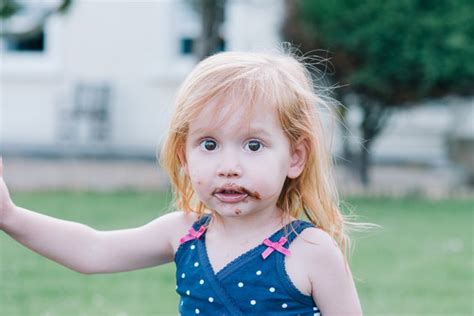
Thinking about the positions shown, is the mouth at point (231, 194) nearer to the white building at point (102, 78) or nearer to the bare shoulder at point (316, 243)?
the bare shoulder at point (316, 243)

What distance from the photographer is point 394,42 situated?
12719mm

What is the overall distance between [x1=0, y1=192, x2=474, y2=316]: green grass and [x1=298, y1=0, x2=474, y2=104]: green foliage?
77.2 inches

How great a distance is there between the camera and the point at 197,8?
46.2ft

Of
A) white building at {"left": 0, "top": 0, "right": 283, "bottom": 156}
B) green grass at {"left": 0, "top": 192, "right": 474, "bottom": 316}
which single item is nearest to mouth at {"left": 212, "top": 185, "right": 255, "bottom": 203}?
green grass at {"left": 0, "top": 192, "right": 474, "bottom": 316}

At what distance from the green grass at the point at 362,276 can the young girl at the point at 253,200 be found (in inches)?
78.1

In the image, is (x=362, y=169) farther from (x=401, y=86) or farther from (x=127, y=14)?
(x=127, y=14)

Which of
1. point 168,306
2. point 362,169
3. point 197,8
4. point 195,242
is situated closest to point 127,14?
point 197,8

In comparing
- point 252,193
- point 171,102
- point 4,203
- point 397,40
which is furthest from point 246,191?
point 397,40

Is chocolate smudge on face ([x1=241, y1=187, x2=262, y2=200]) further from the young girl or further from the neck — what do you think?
the neck

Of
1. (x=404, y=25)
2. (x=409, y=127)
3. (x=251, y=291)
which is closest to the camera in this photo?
(x=251, y=291)

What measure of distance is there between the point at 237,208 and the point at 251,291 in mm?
192

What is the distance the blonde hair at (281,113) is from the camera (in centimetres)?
261

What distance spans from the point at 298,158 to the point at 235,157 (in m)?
0.24

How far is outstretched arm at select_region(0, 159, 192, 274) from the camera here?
281 centimetres
